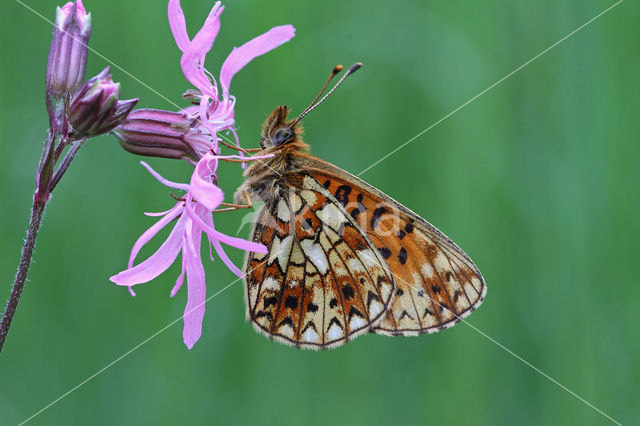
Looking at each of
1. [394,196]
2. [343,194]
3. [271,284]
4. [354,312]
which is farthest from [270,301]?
[394,196]

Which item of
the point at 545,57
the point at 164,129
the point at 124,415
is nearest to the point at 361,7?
the point at 545,57

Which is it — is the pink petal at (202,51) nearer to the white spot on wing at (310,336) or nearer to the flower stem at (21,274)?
the flower stem at (21,274)

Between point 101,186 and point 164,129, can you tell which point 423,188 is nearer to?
point 101,186

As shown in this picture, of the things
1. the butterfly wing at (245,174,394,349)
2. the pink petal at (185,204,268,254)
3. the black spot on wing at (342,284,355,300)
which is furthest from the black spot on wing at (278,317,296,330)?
the pink petal at (185,204,268,254)

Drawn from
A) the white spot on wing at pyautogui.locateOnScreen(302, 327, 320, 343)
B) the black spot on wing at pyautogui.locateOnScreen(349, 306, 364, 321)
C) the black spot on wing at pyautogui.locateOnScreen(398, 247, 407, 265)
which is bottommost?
the white spot on wing at pyautogui.locateOnScreen(302, 327, 320, 343)

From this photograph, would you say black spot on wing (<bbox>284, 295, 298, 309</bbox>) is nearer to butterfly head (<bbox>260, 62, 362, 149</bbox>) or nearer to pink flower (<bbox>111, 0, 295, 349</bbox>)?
pink flower (<bbox>111, 0, 295, 349</bbox>)

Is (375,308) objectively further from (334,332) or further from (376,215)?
(376,215)
